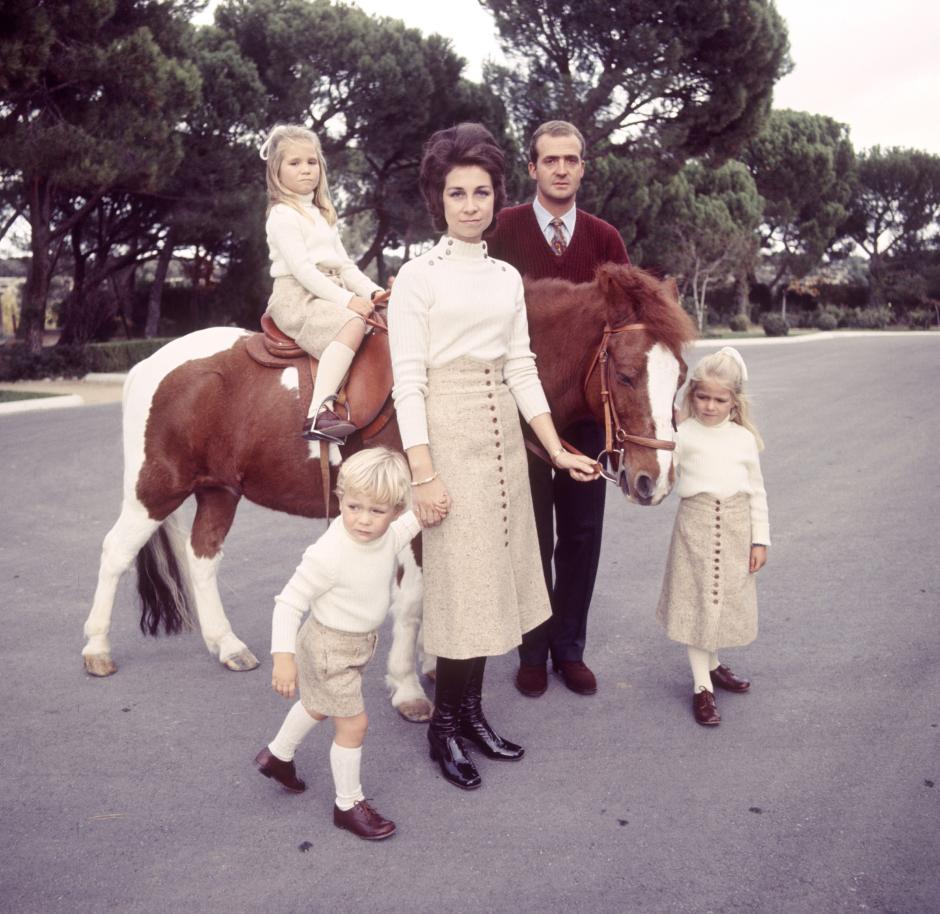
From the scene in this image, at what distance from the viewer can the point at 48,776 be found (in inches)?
124

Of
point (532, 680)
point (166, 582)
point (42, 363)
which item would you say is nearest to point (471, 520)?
point (532, 680)

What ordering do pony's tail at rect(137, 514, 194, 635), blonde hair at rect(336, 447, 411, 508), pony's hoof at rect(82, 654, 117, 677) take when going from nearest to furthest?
1. blonde hair at rect(336, 447, 411, 508)
2. pony's hoof at rect(82, 654, 117, 677)
3. pony's tail at rect(137, 514, 194, 635)

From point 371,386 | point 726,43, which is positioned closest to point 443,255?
point 371,386

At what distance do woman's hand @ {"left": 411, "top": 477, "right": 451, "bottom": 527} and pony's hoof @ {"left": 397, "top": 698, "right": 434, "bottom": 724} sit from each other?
3.57ft

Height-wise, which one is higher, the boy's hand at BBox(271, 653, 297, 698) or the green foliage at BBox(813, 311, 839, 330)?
the green foliage at BBox(813, 311, 839, 330)

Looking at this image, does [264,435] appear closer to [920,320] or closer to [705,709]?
[705,709]

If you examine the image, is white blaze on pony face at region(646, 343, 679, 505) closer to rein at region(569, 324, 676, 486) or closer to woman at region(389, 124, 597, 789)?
rein at region(569, 324, 676, 486)

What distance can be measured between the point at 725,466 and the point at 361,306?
161cm

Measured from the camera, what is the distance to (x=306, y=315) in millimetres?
3668

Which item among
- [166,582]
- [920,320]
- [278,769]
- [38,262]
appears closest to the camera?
[278,769]

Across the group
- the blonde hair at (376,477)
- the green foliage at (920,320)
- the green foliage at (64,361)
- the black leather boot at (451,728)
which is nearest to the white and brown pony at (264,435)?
the black leather boot at (451,728)

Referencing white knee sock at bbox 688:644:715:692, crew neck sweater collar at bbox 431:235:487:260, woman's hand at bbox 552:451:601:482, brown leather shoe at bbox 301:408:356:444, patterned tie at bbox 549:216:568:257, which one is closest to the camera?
crew neck sweater collar at bbox 431:235:487:260

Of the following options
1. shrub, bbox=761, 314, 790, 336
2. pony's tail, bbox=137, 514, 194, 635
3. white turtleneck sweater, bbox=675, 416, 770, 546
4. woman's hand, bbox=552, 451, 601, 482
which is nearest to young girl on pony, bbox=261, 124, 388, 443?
woman's hand, bbox=552, 451, 601, 482

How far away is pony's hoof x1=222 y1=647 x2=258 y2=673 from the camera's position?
4.09m
